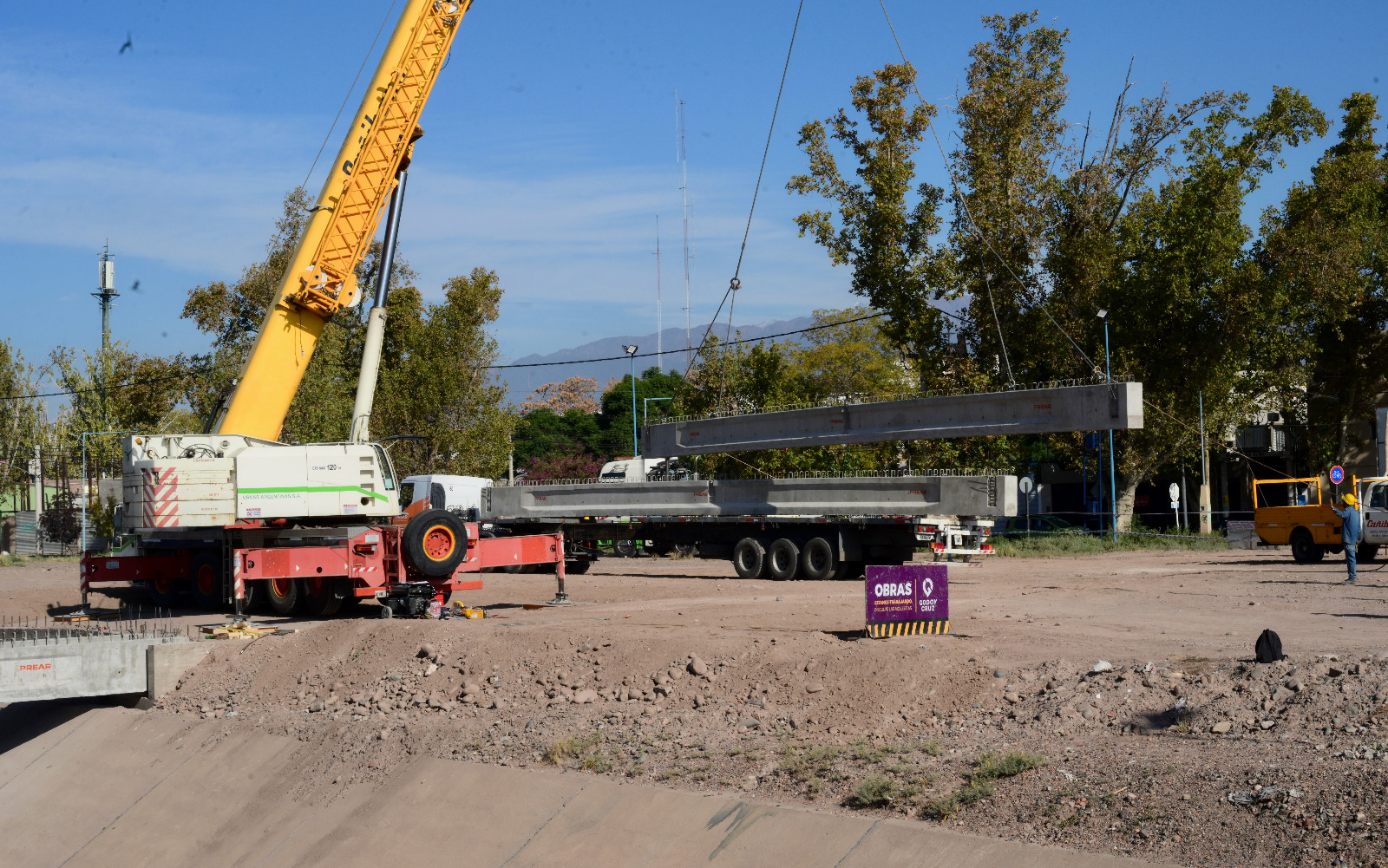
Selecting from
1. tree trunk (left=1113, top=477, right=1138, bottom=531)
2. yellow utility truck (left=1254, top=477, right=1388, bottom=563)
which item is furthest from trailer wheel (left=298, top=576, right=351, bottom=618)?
tree trunk (left=1113, top=477, right=1138, bottom=531)

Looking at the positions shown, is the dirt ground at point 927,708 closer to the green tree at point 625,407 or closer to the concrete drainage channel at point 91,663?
the concrete drainage channel at point 91,663

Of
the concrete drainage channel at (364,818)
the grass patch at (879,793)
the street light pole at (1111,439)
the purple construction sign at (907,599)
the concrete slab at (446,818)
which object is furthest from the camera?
the street light pole at (1111,439)

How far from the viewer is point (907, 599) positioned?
12.8 m

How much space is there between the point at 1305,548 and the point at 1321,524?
680mm

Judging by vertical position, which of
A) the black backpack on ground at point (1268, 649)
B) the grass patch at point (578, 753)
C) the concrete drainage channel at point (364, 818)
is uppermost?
the black backpack on ground at point (1268, 649)

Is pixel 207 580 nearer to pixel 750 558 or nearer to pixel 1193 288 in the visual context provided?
pixel 750 558

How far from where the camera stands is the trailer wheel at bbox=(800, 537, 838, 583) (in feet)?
80.4

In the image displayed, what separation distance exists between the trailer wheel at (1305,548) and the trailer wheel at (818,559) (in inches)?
429

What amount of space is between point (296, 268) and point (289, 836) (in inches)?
420

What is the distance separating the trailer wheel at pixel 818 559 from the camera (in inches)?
965

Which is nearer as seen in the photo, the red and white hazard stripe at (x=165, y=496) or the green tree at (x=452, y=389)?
the red and white hazard stripe at (x=165, y=496)

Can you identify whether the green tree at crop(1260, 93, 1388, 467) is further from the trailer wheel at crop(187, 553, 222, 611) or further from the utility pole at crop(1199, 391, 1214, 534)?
the trailer wheel at crop(187, 553, 222, 611)

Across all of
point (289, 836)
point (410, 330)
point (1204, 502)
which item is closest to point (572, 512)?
point (410, 330)

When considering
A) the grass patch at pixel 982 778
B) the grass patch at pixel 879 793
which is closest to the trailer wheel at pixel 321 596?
the grass patch at pixel 879 793
